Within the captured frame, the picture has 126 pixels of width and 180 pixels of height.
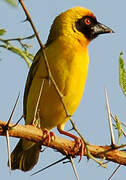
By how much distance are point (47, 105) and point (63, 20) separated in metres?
1.52

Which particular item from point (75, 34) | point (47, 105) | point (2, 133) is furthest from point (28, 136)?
point (75, 34)

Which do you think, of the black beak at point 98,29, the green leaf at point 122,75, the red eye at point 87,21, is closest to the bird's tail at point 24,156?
the black beak at point 98,29

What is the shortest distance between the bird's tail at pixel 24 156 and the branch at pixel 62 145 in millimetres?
1968

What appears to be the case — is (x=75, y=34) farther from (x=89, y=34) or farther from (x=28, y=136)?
(x=28, y=136)

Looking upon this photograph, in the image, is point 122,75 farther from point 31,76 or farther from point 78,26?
point 78,26

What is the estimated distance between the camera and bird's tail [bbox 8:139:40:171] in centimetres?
519

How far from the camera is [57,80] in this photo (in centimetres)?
478

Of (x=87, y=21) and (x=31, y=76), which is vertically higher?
(x=87, y=21)

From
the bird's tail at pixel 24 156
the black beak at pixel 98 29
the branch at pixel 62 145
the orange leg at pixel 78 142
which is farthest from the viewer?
the black beak at pixel 98 29

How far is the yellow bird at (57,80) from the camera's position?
4.83 m

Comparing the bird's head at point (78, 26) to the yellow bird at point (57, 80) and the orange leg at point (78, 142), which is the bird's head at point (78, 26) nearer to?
the yellow bird at point (57, 80)

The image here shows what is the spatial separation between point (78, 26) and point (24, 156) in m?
2.01

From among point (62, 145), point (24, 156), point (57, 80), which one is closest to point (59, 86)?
point (57, 80)

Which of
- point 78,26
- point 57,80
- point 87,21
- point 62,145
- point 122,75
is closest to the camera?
point 122,75
